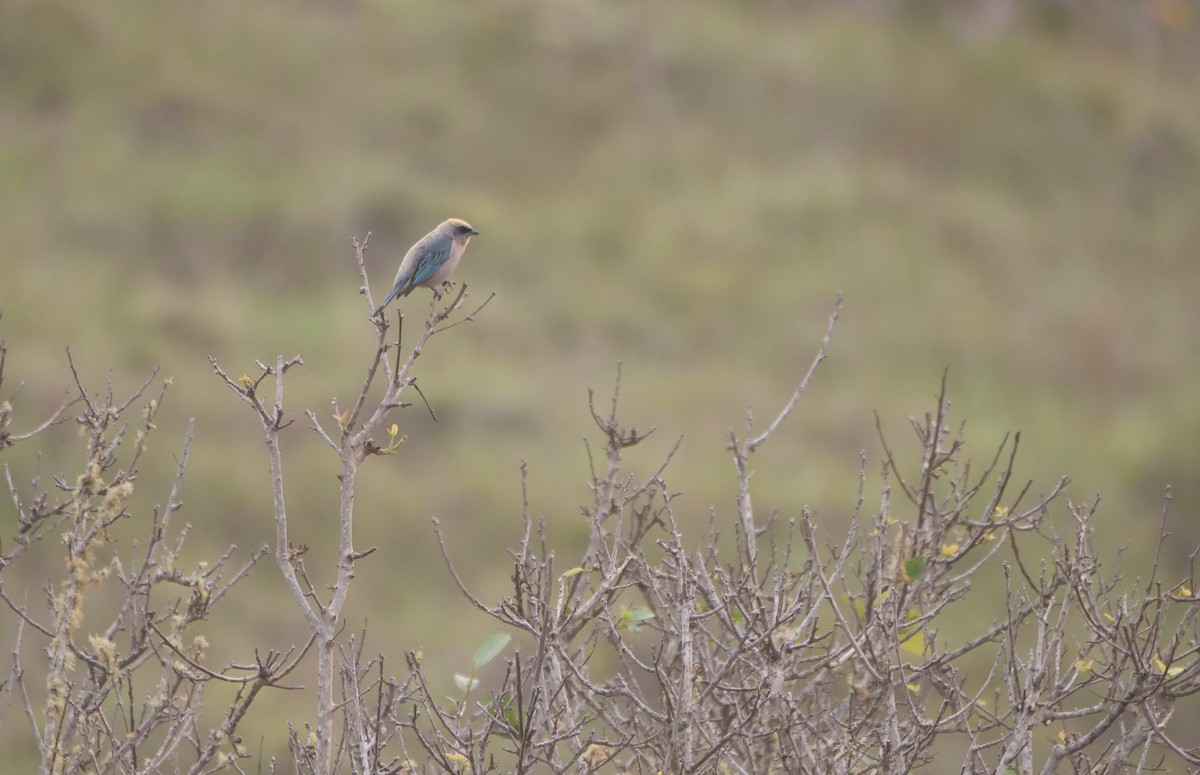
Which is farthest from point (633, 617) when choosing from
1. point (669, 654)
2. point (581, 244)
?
point (581, 244)

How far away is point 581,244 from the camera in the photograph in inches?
852

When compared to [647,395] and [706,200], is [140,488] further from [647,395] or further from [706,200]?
[706,200]

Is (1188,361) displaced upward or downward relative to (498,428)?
upward

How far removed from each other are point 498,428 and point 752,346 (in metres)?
4.42


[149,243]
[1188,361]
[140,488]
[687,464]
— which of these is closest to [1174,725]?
[687,464]

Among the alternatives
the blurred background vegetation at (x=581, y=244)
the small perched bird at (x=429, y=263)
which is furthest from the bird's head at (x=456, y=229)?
the blurred background vegetation at (x=581, y=244)

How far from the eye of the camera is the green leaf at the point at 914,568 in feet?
15.8

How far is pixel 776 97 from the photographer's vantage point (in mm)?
24078

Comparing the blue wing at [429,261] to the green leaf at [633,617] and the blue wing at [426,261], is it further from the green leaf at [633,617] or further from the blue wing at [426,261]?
the green leaf at [633,617]

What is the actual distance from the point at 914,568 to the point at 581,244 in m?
17.1

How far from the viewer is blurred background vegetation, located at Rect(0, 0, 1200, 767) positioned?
17.3 metres

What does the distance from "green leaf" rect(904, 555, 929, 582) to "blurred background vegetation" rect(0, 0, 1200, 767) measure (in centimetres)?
1038

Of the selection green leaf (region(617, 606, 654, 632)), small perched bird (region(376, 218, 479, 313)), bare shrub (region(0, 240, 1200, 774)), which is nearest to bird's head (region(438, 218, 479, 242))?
small perched bird (region(376, 218, 479, 313))

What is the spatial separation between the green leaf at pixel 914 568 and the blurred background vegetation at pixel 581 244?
10379 mm
